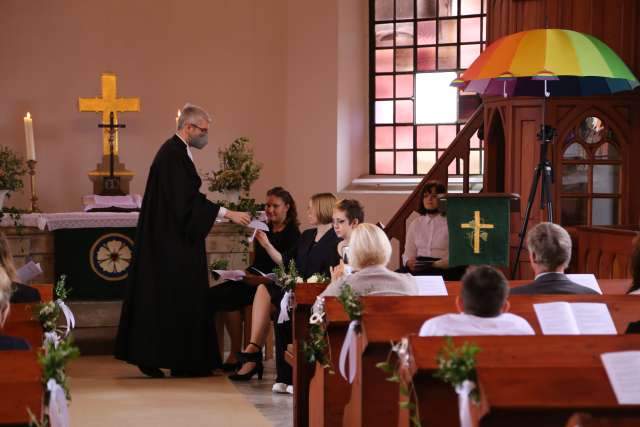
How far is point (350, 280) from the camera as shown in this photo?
5.52m

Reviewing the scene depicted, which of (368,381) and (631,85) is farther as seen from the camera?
(631,85)

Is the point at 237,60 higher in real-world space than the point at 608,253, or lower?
higher

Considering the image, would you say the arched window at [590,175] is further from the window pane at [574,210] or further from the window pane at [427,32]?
the window pane at [427,32]

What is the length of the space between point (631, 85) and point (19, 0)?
6861mm

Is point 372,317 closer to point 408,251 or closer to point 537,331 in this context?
point 537,331

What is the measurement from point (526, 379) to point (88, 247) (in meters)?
6.42

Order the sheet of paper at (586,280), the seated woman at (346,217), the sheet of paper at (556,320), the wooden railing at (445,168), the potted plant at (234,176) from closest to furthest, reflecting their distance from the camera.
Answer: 1. the sheet of paper at (556,320)
2. the sheet of paper at (586,280)
3. the seated woman at (346,217)
4. the potted plant at (234,176)
5. the wooden railing at (445,168)

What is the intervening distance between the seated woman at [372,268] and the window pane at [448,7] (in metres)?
7.61

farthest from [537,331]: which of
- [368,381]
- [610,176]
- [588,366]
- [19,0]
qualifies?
[19,0]

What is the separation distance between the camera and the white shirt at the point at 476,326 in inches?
155

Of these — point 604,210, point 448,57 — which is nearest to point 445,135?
point 448,57

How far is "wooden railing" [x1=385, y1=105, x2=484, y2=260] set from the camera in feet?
34.9

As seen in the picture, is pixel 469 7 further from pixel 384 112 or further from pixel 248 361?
pixel 248 361

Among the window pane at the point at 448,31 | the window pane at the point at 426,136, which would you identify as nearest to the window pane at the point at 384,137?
the window pane at the point at 426,136
